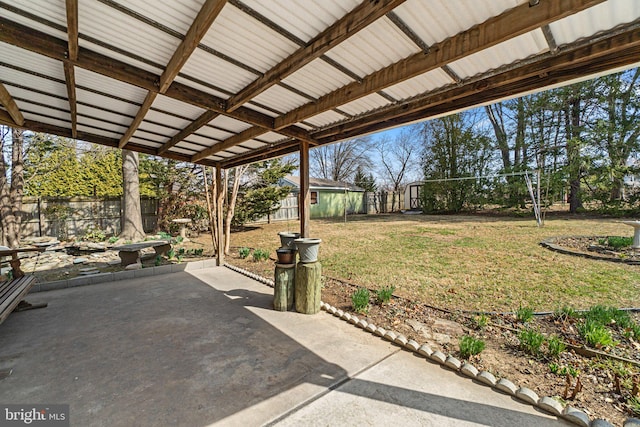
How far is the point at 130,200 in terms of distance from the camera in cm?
866

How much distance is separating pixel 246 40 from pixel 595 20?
2.07 m

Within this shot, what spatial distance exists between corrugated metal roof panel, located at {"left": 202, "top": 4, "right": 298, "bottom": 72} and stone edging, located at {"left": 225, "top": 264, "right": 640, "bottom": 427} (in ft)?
8.93

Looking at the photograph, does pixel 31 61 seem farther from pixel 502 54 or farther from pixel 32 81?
pixel 502 54

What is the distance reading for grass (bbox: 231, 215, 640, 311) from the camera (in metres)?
3.73

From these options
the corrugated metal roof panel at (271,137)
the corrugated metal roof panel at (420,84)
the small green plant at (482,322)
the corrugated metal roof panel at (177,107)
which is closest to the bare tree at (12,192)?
the corrugated metal roof panel at (177,107)

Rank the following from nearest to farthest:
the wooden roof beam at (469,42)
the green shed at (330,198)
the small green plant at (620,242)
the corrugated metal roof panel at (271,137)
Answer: the wooden roof beam at (469,42) < the corrugated metal roof panel at (271,137) < the small green plant at (620,242) < the green shed at (330,198)

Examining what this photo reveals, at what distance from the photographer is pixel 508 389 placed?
6.38ft

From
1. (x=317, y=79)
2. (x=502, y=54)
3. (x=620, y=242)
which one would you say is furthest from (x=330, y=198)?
(x=502, y=54)

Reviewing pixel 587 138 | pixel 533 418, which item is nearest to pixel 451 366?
pixel 533 418

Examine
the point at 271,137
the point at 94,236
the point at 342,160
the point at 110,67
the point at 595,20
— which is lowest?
the point at 94,236

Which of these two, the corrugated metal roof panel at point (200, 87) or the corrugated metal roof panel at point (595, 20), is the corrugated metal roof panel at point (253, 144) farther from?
the corrugated metal roof panel at point (595, 20)

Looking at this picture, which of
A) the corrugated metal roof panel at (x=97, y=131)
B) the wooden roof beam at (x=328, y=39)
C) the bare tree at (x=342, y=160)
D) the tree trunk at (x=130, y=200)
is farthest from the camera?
the bare tree at (x=342, y=160)

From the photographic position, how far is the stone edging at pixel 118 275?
440cm

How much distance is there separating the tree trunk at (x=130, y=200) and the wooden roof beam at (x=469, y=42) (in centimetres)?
862
